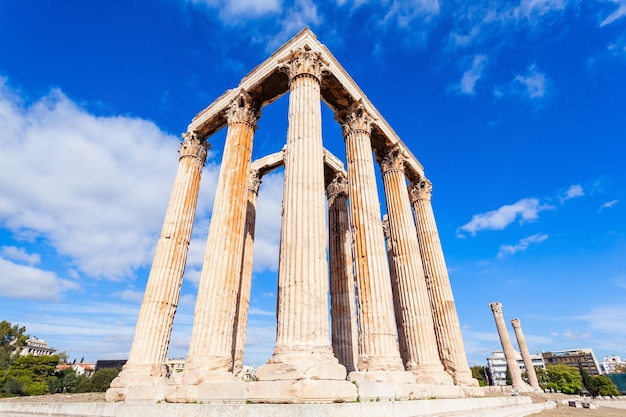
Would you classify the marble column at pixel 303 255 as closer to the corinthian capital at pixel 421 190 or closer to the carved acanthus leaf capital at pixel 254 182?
the carved acanthus leaf capital at pixel 254 182

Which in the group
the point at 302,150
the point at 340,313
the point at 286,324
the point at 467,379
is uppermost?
the point at 302,150

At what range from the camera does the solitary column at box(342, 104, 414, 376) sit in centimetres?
1161

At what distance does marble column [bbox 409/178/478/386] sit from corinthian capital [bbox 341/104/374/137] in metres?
A: 7.85

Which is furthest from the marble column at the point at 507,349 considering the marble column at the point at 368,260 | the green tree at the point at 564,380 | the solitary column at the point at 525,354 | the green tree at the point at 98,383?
the green tree at the point at 98,383

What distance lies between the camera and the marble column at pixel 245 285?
1695cm

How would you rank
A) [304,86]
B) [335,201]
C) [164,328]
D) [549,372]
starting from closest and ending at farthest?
[304,86] → [164,328] → [335,201] → [549,372]

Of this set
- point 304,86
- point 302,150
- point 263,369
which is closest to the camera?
point 263,369

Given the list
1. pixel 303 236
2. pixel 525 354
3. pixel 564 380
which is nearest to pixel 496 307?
pixel 525 354

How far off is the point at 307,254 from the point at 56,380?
65.9 meters

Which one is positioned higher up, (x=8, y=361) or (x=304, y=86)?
(x=304, y=86)

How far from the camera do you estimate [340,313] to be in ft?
60.7

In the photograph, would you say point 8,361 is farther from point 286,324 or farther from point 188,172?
point 286,324

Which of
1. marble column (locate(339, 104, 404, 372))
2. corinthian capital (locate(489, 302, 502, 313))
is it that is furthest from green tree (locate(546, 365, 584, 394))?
marble column (locate(339, 104, 404, 372))

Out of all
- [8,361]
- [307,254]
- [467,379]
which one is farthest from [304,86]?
[8,361]
